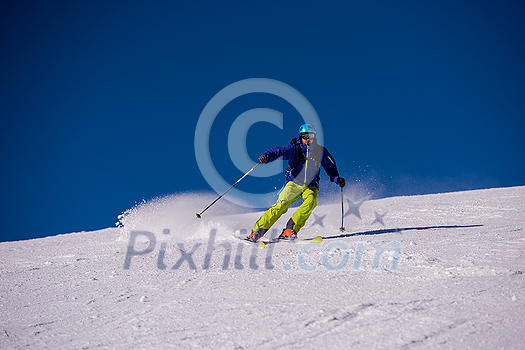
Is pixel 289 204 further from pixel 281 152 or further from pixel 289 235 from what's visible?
pixel 281 152

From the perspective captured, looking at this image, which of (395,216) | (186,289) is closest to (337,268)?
(186,289)

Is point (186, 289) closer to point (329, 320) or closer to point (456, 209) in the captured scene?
point (329, 320)

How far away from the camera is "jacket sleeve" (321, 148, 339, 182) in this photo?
6.18m

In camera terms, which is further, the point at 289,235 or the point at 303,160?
the point at 303,160

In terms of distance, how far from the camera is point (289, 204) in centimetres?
582

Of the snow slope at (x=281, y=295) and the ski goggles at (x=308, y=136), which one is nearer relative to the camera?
the snow slope at (x=281, y=295)

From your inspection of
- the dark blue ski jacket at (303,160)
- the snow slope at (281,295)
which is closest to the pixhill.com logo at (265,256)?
the snow slope at (281,295)

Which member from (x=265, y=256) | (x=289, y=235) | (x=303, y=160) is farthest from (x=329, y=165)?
(x=265, y=256)

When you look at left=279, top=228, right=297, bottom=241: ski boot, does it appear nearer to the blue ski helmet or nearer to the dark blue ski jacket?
the dark blue ski jacket

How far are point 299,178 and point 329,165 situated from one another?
0.76 metres

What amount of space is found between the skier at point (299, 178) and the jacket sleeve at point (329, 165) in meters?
0.12

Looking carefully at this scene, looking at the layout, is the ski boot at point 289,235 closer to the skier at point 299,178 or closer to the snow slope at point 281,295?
the skier at point 299,178

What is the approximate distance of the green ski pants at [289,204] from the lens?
563cm

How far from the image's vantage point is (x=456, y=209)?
8.80 meters
